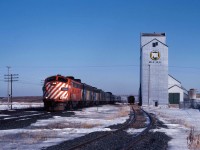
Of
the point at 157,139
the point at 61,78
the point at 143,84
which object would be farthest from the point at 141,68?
the point at 157,139

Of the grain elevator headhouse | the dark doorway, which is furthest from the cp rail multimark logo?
the dark doorway

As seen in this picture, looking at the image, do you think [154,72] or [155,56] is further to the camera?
[155,56]

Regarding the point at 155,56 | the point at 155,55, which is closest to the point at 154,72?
the point at 155,56

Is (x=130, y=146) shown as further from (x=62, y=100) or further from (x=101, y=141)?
(x=62, y=100)

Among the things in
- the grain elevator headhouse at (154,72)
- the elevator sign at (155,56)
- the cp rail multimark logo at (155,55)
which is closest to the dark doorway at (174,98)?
the grain elevator headhouse at (154,72)

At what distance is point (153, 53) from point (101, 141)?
210ft

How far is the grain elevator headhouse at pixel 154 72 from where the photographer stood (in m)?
74.8

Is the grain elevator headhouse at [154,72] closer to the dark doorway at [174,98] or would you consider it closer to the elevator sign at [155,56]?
the elevator sign at [155,56]

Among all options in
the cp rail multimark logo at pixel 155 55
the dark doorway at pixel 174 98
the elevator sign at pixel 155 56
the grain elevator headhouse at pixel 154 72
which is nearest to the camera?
the grain elevator headhouse at pixel 154 72

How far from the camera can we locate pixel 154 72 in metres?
75.3

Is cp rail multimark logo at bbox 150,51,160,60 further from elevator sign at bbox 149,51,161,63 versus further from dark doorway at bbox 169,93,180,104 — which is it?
dark doorway at bbox 169,93,180,104

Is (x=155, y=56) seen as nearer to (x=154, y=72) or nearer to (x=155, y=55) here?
(x=155, y=55)

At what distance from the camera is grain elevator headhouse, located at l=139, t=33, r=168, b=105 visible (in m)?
74.8

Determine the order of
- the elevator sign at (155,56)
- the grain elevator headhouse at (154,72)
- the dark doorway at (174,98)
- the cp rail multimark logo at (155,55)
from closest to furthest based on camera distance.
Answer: the grain elevator headhouse at (154,72), the elevator sign at (155,56), the cp rail multimark logo at (155,55), the dark doorway at (174,98)
